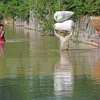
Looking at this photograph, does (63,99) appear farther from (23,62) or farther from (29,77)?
(23,62)

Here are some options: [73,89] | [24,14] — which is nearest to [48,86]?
[73,89]

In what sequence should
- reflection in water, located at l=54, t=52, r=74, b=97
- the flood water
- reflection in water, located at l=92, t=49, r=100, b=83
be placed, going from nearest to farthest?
the flood water → reflection in water, located at l=54, t=52, r=74, b=97 → reflection in water, located at l=92, t=49, r=100, b=83

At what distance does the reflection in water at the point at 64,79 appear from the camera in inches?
494

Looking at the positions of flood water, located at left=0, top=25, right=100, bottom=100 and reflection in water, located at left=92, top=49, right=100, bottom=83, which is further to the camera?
reflection in water, located at left=92, top=49, right=100, bottom=83

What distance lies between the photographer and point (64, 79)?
14.4m

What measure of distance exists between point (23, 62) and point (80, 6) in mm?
21363

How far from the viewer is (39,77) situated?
1509 cm

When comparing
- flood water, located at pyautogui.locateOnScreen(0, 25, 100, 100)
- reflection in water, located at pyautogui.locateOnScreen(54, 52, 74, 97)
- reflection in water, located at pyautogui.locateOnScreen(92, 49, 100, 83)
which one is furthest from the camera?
reflection in water, located at pyautogui.locateOnScreen(92, 49, 100, 83)

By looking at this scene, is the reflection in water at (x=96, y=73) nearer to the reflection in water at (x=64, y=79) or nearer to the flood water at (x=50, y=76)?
the flood water at (x=50, y=76)

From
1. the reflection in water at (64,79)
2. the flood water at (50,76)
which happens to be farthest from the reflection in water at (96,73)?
the reflection in water at (64,79)

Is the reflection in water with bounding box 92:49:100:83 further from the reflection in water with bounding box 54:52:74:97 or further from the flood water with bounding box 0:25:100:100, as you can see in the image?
the reflection in water with bounding box 54:52:74:97

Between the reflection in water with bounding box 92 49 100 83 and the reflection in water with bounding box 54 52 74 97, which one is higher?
the reflection in water with bounding box 54 52 74 97

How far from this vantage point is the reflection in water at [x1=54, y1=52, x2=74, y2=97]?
41.1 feet

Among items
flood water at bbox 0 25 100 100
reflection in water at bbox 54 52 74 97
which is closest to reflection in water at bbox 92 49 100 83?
flood water at bbox 0 25 100 100
